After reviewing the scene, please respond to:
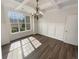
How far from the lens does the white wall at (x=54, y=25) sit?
15.7ft

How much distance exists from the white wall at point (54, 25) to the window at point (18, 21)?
172 centimetres

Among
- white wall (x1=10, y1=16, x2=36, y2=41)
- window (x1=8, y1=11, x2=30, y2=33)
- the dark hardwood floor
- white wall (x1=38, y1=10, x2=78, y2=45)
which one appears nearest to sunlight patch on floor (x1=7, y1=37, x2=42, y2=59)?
the dark hardwood floor

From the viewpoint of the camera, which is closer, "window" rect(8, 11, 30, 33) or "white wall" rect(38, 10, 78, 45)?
"white wall" rect(38, 10, 78, 45)

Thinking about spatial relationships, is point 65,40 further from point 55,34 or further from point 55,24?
point 55,24

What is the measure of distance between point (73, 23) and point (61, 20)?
1204 mm

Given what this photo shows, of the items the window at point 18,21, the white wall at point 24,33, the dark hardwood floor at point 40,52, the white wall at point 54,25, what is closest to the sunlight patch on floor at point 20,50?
the dark hardwood floor at point 40,52

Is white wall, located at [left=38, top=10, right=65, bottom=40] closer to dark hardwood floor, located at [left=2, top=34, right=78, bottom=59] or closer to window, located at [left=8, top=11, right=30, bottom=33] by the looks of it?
window, located at [left=8, top=11, right=30, bottom=33]

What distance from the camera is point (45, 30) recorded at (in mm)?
6871

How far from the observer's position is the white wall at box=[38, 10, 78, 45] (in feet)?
15.7

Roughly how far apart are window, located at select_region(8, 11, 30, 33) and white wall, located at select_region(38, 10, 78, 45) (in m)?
1.72

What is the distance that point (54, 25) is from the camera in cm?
583

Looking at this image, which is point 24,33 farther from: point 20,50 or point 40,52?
point 40,52

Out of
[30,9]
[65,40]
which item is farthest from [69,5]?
[30,9]

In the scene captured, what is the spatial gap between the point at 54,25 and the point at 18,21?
3.34 m
